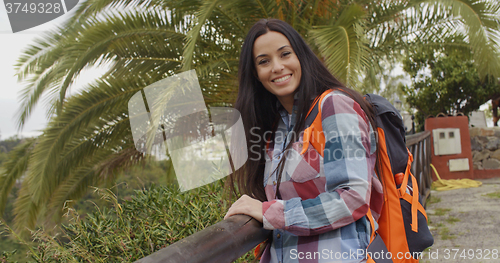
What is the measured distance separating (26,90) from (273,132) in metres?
5.33

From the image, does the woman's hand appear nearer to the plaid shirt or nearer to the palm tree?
the plaid shirt

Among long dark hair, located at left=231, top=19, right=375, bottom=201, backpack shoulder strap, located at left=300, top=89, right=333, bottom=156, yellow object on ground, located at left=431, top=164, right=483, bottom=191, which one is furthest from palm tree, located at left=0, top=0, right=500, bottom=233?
backpack shoulder strap, located at left=300, top=89, right=333, bottom=156

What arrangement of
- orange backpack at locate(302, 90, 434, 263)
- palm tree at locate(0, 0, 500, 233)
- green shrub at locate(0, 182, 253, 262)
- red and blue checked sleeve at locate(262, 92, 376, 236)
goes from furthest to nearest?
palm tree at locate(0, 0, 500, 233) < green shrub at locate(0, 182, 253, 262) < orange backpack at locate(302, 90, 434, 263) < red and blue checked sleeve at locate(262, 92, 376, 236)

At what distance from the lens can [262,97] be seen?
4.94 ft

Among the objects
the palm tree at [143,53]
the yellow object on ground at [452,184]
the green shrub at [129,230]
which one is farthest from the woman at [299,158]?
the yellow object on ground at [452,184]

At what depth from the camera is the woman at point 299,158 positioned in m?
1.02

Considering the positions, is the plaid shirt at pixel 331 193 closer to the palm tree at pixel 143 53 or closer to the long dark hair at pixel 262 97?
the long dark hair at pixel 262 97

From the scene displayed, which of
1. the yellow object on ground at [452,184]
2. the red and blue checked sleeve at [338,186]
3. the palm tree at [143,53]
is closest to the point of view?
the red and blue checked sleeve at [338,186]

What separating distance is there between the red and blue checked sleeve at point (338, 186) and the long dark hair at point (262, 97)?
136 millimetres

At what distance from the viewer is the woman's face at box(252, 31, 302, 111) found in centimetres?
133

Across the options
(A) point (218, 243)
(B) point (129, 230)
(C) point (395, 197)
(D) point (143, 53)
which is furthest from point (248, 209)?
(D) point (143, 53)

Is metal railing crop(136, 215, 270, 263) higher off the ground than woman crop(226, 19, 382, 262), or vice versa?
woman crop(226, 19, 382, 262)

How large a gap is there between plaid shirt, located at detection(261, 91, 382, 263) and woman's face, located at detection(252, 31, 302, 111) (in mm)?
250

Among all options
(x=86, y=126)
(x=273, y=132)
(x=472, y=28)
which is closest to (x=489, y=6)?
(x=472, y=28)
